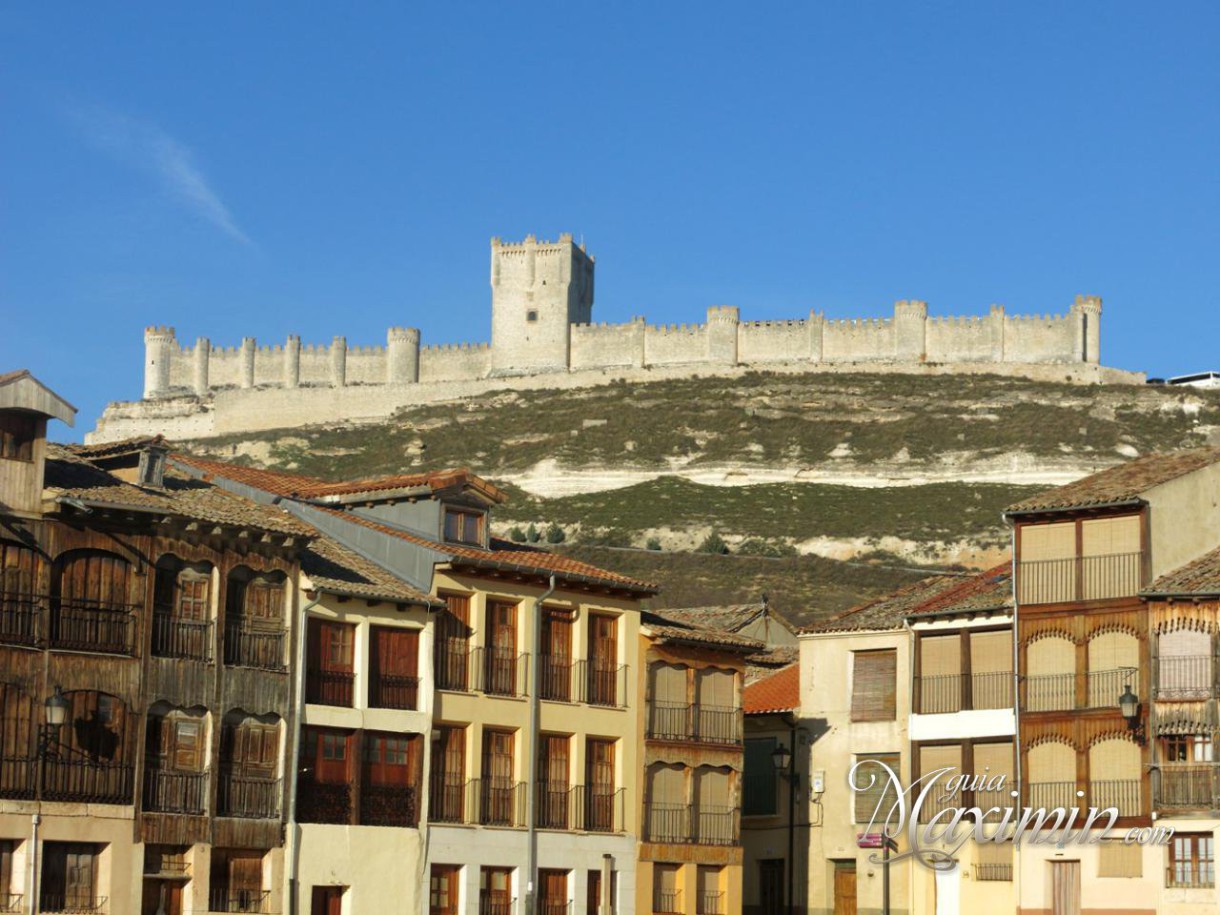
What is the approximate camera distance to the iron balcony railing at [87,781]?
39125mm

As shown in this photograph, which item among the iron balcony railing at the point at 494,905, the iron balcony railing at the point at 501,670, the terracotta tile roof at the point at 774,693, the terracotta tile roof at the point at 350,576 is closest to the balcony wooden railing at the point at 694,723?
the terracotta tile roof at the point at 774,693

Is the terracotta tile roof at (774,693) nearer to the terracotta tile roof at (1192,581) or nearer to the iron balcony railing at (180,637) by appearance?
the terracotta tile roof at (1192,581)

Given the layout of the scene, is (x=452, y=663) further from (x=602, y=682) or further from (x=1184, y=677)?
(x=1184, y=677)

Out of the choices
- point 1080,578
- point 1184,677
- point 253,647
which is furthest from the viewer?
point 1080,578

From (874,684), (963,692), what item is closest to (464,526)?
(874,684)

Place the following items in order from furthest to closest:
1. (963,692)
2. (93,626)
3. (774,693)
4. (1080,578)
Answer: (774,693), (963,692), (1080,578), (93,626)

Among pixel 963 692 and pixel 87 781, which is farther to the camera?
pixel 963 692

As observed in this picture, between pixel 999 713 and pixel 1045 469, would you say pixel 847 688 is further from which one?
pixel 1045 469

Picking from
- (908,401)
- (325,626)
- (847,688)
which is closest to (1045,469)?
(908,401)

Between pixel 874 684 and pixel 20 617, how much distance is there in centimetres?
2089

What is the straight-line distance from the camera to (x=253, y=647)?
42.8 meters

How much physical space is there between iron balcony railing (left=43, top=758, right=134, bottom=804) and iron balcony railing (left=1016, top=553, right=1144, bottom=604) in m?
19.4

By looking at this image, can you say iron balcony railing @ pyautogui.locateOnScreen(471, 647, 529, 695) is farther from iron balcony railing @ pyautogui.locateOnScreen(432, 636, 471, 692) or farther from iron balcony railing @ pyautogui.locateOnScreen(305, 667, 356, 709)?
iron balcony railing @ pyautogui.locateOnScreen(305, 667, 356, 709)

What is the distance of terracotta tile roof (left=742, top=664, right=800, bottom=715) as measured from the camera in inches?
2197
